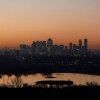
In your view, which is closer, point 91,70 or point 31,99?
point 31,99

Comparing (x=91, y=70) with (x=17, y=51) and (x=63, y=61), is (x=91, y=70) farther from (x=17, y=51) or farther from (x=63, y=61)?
(x=17, y=51)

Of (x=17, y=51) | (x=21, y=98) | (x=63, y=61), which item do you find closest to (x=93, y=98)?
(x=21, y=98)

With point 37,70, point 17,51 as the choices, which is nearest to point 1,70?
point 37,70

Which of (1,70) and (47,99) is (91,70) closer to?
(1,70)

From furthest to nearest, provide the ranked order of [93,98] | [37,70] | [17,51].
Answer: [17,51]
[37,70]
[93,98]

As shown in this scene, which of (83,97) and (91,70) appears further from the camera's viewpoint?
(91,70)

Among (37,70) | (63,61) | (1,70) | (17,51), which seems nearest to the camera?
(1,70)

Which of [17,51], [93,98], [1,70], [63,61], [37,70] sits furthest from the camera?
[17,51]

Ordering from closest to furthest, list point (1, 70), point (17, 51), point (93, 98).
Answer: point (93, 98) < point (1, 70) < point (17, 51)

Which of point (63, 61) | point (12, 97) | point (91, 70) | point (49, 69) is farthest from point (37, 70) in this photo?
point (12, 97)
